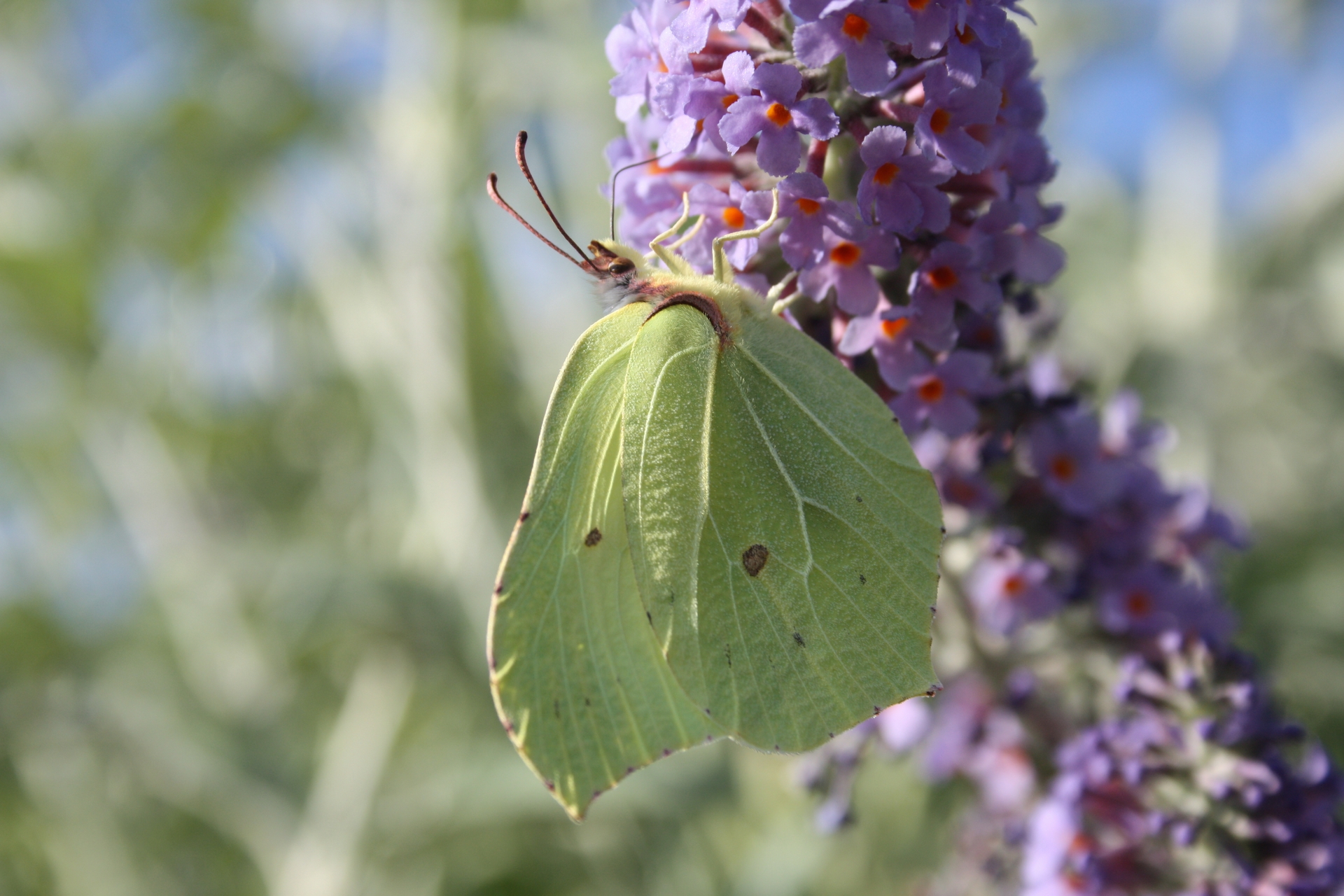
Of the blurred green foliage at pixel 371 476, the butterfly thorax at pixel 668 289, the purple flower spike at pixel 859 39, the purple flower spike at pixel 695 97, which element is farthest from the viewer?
the blurred green foliage at pixel 371 476

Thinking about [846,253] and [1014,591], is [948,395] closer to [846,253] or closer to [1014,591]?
[846,253]

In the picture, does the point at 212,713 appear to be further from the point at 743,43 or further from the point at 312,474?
the point at 743,43

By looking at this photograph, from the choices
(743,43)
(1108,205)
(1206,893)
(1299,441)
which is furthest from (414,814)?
(1108,205)

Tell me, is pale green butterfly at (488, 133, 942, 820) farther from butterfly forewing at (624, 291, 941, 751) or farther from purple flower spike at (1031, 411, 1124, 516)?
purple flower spike at (1031, 411, 1124, 516)

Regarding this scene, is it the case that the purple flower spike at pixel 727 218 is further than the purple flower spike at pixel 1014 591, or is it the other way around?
the purple flower spike at pixel 1014 591

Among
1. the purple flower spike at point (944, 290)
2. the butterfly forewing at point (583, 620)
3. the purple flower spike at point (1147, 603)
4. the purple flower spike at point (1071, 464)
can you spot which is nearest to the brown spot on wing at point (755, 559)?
the butterfly forewing at point (583, 620)

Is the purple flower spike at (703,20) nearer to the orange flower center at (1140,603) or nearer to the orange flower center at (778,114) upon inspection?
the orange flower center at (778,114)

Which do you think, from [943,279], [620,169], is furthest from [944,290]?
[620,169]
